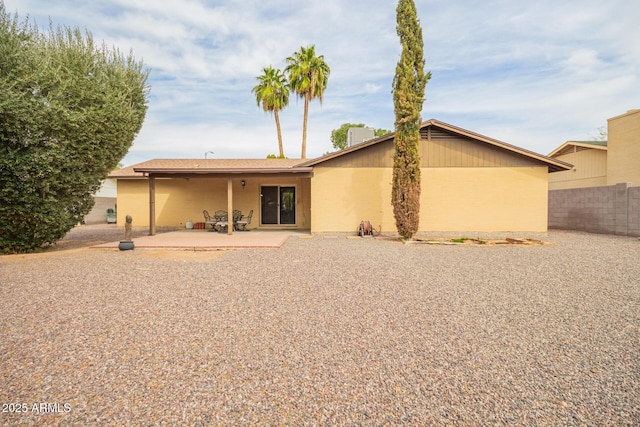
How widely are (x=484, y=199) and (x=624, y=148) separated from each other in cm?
891

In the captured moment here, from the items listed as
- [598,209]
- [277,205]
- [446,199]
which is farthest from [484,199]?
[277,205]

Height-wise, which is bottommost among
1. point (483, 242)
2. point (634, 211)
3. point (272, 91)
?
point (483, 242)

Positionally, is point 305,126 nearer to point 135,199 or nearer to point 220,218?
point 220,218

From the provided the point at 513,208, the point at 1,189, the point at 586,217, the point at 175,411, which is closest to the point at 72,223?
the point at 1,189

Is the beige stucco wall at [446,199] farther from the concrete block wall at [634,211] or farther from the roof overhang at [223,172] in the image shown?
the concrete block wall at [634,211]

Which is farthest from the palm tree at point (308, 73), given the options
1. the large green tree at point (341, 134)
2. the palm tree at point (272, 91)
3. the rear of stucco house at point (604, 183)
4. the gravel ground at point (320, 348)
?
the large green tree at point (341, 134)

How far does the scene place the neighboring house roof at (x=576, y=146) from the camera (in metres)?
16.5

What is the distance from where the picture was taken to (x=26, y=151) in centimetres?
752

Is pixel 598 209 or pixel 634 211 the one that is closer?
pixel 634 211

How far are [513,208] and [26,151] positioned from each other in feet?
48.4

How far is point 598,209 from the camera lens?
1302 cm

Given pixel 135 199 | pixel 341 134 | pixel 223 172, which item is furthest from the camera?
pixel 341 134

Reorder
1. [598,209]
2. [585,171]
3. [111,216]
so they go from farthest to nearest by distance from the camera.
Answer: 1. [111,216]
2. [585,171]
3. [598,209]

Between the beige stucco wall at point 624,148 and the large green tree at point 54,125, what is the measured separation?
65.9 feet
